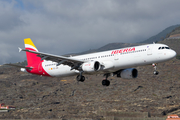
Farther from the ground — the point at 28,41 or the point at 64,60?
the point at 28,41

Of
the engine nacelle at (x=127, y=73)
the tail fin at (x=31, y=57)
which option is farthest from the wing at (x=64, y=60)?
the tail fin at (x=31, y=57)

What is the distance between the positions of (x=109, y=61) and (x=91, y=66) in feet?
11.6

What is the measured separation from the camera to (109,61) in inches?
2121

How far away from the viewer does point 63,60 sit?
183 ft

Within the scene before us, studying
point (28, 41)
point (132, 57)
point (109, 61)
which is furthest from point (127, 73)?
point (28, 41)

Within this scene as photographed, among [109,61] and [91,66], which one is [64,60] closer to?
[91,66]

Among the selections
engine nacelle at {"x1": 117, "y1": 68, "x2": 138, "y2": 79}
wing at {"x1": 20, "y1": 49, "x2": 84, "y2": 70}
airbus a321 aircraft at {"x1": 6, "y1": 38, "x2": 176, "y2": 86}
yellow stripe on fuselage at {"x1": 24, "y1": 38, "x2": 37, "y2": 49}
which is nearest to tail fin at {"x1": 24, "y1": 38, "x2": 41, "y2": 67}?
yellow stripe on fuselage at {"x1": 24, "y1": 38, "x2": 37, "y2": 49}

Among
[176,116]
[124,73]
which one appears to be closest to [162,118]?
[176,116]

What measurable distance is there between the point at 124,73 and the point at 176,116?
480 feet

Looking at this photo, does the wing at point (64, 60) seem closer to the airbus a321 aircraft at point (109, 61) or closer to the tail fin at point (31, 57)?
the airbus a321 aircraft at point (109, 61)

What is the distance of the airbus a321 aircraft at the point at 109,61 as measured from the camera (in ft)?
164

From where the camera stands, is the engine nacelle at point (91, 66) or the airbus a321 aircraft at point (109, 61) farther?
the engine nacelle at point (91, 66)

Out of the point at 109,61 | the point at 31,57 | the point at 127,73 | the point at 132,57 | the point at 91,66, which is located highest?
the point at 31,57

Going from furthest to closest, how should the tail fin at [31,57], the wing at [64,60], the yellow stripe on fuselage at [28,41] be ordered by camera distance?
1. the yellow stripe on fuselage at [28,41]
2. the tail fin at [31,57]
3. the wing at [64,60]
